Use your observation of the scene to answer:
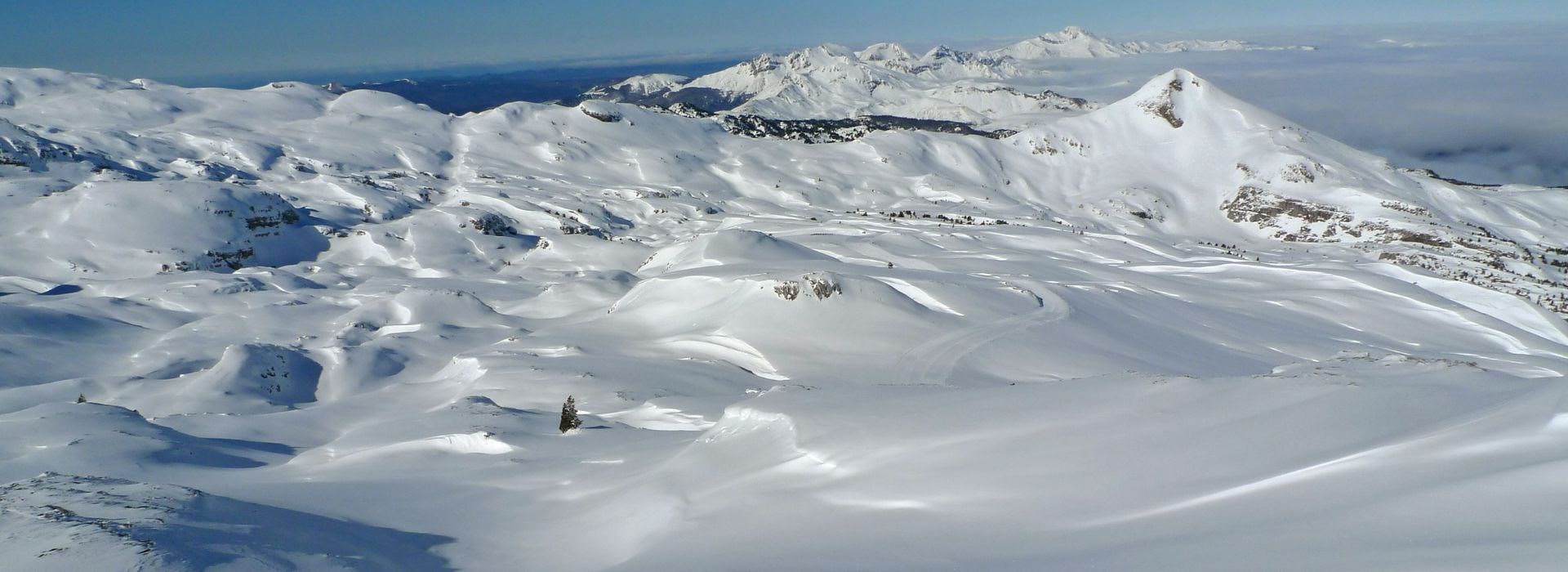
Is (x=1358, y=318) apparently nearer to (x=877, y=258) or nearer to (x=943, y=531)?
(x=877, y=258)

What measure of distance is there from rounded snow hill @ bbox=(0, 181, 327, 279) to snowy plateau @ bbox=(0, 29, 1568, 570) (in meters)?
0.43

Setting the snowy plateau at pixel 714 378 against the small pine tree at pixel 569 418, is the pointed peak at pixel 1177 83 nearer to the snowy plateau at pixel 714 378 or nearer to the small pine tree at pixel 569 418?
the snowy plateau at pixel 714 378

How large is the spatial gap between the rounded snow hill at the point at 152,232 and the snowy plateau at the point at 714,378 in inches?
17.0

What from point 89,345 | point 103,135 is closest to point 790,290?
point 89,345

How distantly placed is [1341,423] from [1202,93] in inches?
7038

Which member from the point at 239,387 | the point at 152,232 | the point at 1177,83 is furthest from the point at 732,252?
the point at 1177,83


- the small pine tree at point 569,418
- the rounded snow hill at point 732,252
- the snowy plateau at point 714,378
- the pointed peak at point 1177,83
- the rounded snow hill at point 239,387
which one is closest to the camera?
the snowy plateau at point 714,378

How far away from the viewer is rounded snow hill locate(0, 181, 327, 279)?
6812 cm

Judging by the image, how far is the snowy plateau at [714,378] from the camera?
9.32m

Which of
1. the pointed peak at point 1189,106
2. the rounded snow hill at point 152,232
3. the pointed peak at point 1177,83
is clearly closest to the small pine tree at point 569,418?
the rounded snow hill at point 152,232

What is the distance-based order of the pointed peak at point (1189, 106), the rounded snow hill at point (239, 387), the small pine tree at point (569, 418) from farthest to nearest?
the pointed peak at point (1189, 106) < the rounded snow hill at point (239, 387) < the small pine tree at point (569, 418)

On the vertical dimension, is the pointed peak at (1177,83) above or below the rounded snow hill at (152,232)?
above

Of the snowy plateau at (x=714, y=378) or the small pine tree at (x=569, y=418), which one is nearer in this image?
the snowy plateau at (x=714, y=378)

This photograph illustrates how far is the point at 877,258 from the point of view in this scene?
70.4m
